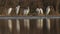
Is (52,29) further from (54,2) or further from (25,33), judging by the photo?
(54,2)

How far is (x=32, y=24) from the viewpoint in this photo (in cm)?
1598

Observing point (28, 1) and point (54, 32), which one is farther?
point (28, 1)

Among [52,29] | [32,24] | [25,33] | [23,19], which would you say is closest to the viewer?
[25,33]

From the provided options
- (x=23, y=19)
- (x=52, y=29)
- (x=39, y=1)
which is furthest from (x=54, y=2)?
(x=52, y=29)

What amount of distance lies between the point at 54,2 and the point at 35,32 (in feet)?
28.8

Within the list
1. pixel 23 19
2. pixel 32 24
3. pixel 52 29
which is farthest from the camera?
pixel 23 19

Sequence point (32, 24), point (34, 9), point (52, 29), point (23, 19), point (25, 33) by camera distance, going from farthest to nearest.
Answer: point (34, 9), point (23, 19), point (32, 24), point (52, 29), point (25, 33)

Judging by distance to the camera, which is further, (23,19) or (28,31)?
(23,19)

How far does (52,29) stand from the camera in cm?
1423

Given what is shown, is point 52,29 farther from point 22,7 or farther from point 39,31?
point 22,7

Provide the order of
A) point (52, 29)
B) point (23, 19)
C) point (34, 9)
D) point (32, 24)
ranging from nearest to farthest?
point (52, 29)
point (32, 24)
point (23, 19)
point (34, 9)

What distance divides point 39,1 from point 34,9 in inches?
42.2

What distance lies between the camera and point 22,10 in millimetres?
22000

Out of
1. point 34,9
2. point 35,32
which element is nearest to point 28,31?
point 35,32
